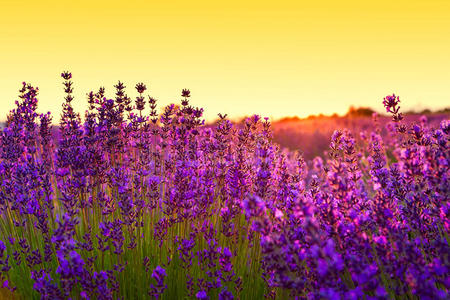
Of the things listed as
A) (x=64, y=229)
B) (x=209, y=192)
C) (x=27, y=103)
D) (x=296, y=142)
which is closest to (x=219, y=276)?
(x=209, y=192)

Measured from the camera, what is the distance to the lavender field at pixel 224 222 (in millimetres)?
2211

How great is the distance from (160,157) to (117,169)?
96 cm

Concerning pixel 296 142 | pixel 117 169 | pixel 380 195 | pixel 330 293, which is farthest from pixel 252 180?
pixel 296 142

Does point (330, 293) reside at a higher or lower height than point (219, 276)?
higher

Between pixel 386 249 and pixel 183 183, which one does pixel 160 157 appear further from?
pixel 386 249

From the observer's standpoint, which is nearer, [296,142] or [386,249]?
[386,249]

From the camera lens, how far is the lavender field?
2.21 m

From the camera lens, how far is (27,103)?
4.65 metres

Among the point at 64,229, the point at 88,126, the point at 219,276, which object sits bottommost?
the point at 219,276

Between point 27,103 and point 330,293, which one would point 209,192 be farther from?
point 27,103

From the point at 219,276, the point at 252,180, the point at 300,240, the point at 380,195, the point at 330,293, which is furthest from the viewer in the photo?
the point at 252,180

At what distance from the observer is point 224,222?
345 centimetres

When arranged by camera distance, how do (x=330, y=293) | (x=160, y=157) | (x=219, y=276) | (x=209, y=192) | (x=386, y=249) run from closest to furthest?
(x=330, y=293)
(x=386, y=249)
(x=219, y=276)
(x=209, y=192)
(x=160, y=157)

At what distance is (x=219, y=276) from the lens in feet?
11.5
